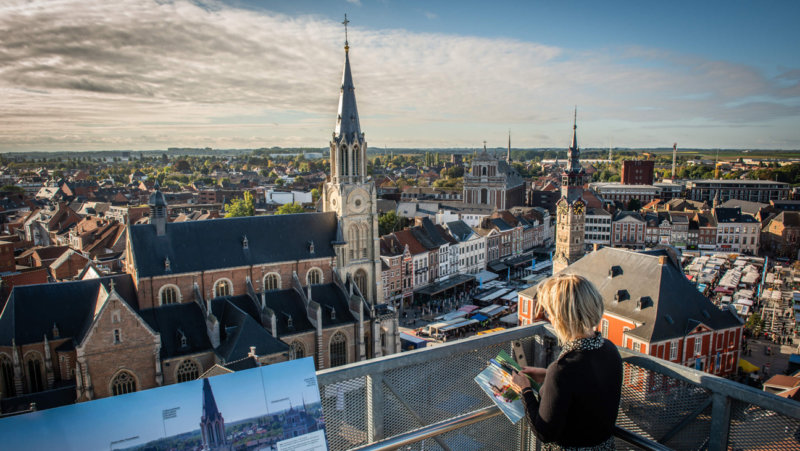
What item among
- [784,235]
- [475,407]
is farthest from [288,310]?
[784,235]

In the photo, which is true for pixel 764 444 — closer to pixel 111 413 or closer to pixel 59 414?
pixel 111 413

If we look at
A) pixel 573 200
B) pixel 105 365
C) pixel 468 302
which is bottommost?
pixel 468 302

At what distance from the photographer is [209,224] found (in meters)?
32.2

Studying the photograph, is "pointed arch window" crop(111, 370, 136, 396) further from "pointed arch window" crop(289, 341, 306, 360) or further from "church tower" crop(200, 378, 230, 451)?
"church tower" crop(200, 378, 230, 451)

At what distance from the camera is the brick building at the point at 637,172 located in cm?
Answer: 13838

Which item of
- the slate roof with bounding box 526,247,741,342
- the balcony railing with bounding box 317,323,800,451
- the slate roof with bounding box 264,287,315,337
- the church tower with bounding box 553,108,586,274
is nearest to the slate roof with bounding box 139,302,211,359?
the slate roof with bounding box 264,287,315,337

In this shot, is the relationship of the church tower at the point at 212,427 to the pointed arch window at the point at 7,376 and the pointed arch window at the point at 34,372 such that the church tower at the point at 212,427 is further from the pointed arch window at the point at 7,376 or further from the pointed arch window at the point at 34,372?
the pointed arch window at the point at 7,376

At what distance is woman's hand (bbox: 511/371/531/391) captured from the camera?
17.8ft

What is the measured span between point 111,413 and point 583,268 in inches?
1386

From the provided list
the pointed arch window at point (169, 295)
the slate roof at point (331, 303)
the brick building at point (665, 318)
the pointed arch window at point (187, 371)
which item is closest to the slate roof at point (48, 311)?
the pointed arch window at point (169, 295)

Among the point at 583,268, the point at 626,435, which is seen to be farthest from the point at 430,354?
the point at 583,268

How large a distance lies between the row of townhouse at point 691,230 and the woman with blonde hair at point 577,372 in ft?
284

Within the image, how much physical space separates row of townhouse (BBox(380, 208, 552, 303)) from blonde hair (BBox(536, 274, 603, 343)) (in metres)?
48.8

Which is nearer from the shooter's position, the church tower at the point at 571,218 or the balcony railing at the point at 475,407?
the balcony railing at the point at 475,407
